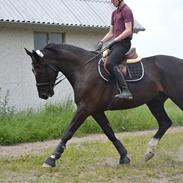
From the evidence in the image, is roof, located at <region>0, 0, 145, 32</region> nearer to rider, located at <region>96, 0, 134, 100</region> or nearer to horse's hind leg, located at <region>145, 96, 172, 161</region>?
rider, located at <region>96, 0, 134, 100</region>

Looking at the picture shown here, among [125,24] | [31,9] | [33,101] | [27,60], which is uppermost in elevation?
[125,24]

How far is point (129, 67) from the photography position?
930 cm

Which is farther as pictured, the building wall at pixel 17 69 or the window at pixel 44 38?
the window at pixel 44 38

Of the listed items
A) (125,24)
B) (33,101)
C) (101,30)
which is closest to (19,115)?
(33,101)

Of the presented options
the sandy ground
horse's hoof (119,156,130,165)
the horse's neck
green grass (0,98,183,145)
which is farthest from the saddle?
green grass (0,98,183,145)

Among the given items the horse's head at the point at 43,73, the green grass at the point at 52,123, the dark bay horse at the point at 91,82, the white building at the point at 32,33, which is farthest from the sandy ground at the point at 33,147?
the white building at the point at 32,33

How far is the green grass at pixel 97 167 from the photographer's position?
8094 millimetres

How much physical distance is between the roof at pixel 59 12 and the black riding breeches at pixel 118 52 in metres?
5.66

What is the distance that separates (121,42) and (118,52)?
0.62 feet

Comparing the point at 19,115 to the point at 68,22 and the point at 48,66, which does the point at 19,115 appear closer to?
the point at 68,22

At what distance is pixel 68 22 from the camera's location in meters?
15.7

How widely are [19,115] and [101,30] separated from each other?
4.52m

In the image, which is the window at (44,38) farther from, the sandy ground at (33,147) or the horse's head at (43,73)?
the horse's head at (43,73)

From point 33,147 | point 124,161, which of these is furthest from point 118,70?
point 33,147
